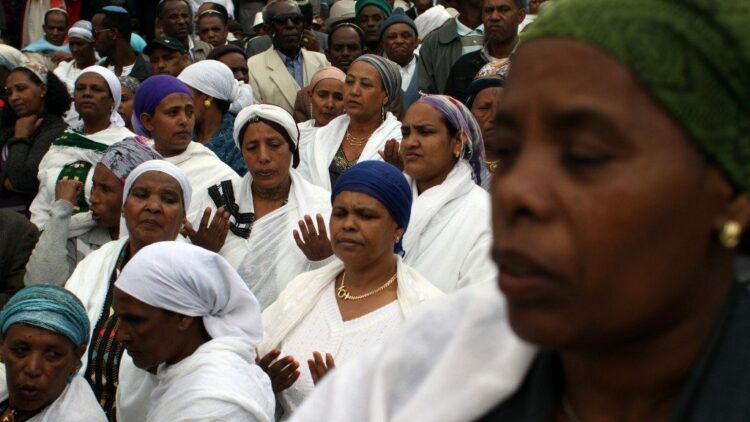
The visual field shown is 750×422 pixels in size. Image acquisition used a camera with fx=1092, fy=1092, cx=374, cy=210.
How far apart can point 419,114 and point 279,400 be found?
5.67 feet

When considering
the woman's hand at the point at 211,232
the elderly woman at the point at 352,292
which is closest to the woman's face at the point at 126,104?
the woman's hand at the point at 211,232

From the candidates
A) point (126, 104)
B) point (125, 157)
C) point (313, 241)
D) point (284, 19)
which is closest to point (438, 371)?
point (313, 241)

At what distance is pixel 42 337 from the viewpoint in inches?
153

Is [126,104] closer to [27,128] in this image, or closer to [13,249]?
[27,128]

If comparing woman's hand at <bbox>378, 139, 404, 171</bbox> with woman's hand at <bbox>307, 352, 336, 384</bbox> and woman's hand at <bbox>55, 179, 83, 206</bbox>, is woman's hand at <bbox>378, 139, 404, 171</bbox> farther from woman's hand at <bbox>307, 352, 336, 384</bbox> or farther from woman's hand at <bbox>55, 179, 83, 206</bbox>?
woman's hand at <bbox>307, 352, 336, 384</bbox>

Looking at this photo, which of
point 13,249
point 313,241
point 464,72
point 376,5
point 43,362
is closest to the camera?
point 43,362

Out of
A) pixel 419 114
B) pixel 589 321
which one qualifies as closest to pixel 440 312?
pixel 589 321

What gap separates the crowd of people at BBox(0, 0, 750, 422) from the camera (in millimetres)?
1058

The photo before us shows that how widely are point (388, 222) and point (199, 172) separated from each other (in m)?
2.13

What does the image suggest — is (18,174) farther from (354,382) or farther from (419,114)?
(354,382)

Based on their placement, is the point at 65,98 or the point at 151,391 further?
the point at 65,98

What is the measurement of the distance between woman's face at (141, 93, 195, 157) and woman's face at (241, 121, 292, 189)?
2.79ft

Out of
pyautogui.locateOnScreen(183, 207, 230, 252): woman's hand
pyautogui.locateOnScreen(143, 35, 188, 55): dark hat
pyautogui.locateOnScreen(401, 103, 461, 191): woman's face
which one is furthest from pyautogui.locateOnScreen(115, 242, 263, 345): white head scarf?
pyautogui.locateOnScreen(143, 35, 188, 55): dark hat

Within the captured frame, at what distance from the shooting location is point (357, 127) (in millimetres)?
6648
